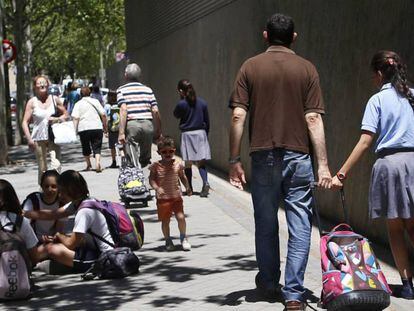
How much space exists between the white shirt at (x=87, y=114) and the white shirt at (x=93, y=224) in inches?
347

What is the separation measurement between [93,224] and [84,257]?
0.35 meters

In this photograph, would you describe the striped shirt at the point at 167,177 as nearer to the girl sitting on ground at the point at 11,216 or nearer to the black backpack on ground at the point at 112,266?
the black backpack on ground at the point at 112,266

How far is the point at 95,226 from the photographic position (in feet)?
23.9

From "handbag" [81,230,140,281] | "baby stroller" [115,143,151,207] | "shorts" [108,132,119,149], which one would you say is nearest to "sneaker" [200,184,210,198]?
"baby stroller" [115,143,151,207]

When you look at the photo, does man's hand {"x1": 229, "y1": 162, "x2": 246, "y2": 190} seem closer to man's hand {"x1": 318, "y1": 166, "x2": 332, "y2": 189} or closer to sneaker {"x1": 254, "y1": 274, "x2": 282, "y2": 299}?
man's hand {"x1": 318, "y1": 166, "x2": 332, "y2": 189}

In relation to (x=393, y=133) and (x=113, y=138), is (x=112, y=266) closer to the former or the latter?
(x=393, y=133)

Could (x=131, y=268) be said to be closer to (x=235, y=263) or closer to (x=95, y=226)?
(x=95, y=226)

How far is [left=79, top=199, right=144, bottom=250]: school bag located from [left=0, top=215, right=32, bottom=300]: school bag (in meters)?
0.82

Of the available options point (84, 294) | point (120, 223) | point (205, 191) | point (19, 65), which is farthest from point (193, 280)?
point (19, 65)

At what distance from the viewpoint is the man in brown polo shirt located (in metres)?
5.66

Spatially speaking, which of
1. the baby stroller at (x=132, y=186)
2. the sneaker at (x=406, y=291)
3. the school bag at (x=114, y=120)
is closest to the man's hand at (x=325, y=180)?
the sneaker at (x=406, y=291)

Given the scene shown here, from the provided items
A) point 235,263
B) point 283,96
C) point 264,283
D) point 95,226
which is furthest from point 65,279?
point 283,96

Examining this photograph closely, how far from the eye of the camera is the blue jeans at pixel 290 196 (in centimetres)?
570

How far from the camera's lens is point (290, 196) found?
577 centimetres
